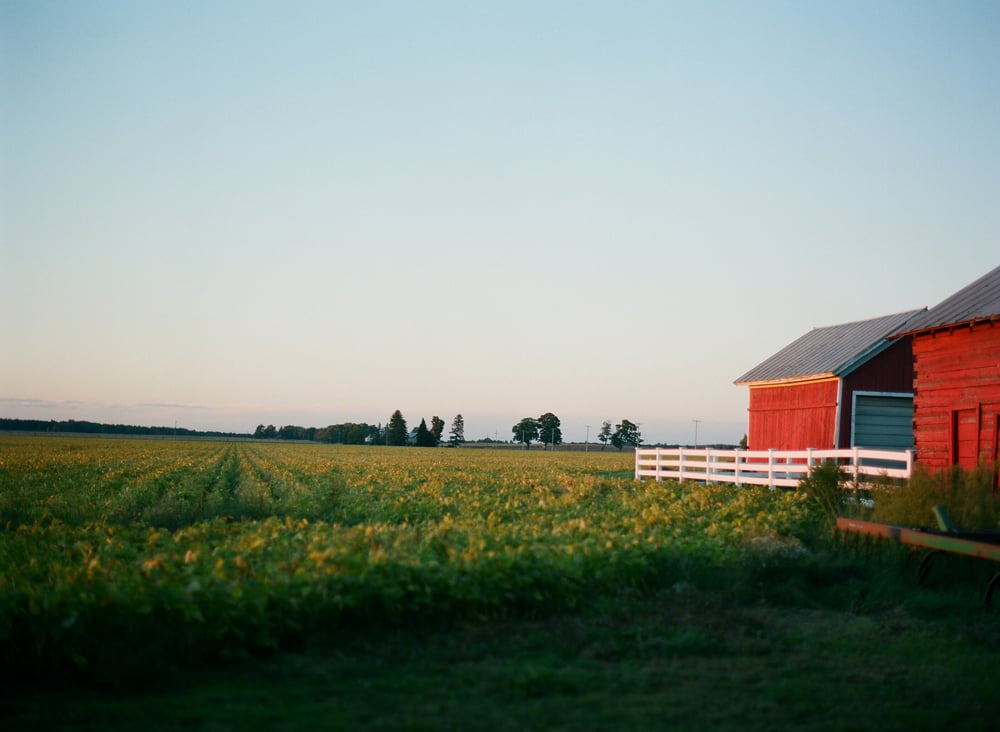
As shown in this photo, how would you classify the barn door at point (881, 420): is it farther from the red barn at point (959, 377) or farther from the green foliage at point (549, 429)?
the green foliage at point (549, 429)

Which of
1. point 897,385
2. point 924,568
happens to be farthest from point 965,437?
point 897,385

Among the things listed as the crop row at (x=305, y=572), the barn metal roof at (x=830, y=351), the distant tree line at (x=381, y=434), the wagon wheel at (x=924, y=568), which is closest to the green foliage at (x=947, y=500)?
the crop row at (x=305, y=572)

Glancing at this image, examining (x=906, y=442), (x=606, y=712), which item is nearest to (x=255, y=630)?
(x=606, y=712)

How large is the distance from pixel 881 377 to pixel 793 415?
3.14 m

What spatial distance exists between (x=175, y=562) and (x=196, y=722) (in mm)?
3418

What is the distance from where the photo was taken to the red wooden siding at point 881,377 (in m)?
23.9

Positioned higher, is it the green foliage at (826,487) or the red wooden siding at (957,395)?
the red wooden siding at (957,395)

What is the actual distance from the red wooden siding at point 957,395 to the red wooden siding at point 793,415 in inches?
254

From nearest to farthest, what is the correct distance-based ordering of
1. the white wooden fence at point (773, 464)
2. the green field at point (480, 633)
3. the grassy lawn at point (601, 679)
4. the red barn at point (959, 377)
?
the grassy lawn at point (601, 679) < the green field at point (480, 633) < the red barn at point (959, 377) < the white wooden fence at point (773, 464)

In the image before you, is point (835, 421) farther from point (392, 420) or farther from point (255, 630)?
point (392, 420)

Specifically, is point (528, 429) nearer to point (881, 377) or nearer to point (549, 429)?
point (549, 429)

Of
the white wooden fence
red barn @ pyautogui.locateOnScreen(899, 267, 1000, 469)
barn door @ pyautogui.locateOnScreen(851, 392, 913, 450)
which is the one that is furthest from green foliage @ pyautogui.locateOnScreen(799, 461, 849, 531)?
barn door @ pyautogui.locateOnScreen(851, 392, 913, 450)

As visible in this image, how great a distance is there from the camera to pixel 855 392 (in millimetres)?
23938

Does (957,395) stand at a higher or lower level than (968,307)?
lower
